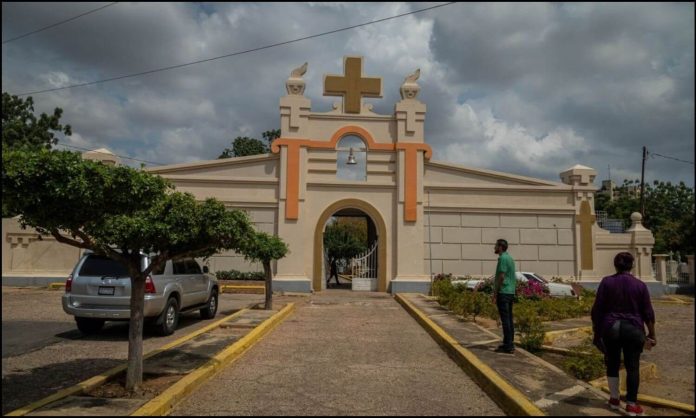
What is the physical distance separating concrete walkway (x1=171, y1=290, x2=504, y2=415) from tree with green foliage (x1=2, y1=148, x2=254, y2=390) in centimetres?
127

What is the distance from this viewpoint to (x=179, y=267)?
453 inches

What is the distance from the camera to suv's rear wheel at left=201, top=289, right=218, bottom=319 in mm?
12859

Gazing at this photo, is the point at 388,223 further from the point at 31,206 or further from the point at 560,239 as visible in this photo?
the point at 31,206

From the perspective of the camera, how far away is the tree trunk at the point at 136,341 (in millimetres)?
5965

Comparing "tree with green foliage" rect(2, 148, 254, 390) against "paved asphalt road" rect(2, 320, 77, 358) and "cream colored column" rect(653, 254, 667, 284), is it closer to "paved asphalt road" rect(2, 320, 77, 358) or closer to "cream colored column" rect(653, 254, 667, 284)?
"paved asphalt road" rect(2, 320, 77, 358)

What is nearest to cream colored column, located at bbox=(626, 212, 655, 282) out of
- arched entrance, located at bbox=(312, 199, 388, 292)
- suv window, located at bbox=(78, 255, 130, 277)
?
arched entrance, located at bbox=(312, 199, 388, 292)

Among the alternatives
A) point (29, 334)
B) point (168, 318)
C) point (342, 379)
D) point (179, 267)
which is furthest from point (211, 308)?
point (342, 379)

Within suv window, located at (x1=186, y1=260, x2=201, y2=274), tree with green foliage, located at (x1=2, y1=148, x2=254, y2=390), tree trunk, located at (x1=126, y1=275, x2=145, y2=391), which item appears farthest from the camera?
suv window, located at (x1=186, y1=260, x2=201, y2=274)

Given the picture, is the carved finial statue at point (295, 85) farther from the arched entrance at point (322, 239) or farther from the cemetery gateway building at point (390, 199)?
the arched entrance at point (322, 239)

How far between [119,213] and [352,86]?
16762mm

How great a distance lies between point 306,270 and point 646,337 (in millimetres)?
16373

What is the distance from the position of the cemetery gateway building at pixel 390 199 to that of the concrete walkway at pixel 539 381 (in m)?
11.5

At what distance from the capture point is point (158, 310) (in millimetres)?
9930

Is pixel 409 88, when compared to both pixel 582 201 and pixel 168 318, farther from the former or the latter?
pixel 168 318
